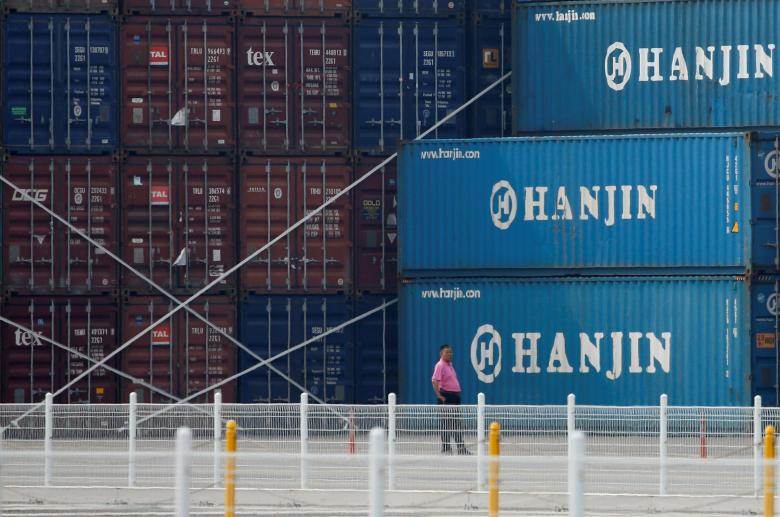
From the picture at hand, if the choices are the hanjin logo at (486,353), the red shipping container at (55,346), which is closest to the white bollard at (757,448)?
the hanjin logo at (486,353)

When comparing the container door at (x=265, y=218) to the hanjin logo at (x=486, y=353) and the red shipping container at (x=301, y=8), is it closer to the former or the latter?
the red shipping container at (x=301, y=8)

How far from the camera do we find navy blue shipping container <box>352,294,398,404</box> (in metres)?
28.7

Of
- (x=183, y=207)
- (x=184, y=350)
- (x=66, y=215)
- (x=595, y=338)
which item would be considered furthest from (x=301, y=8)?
(x=595, y=338)

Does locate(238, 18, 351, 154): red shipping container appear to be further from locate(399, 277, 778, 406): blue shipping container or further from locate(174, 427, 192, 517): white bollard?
locate(174, 427, 192, 517): white bollard

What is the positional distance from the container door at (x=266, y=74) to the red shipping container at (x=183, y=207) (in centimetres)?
108

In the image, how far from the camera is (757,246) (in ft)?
86.8

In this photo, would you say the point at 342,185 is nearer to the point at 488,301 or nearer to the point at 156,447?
the point at 488,301

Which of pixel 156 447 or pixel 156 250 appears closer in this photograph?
→ pixel 156 447

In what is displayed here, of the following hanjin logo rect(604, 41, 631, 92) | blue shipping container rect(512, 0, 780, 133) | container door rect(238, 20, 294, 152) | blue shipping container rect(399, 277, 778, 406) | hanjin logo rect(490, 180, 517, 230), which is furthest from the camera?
container door rect(238, 20, 294, 152)

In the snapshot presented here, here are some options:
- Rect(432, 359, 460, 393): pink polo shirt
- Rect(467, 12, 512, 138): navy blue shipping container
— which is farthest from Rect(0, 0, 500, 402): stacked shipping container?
Rect(432, 359, 460, 393): pink polo shirt

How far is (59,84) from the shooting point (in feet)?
94.6

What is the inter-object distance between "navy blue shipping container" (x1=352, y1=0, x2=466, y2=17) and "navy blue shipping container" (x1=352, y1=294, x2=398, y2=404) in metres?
5.22

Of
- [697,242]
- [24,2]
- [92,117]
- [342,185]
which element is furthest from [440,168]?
[24,2]

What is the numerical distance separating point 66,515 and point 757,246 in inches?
529
